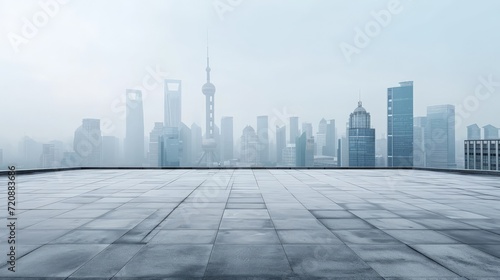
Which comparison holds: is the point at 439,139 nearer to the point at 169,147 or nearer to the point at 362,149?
the point at 362,149

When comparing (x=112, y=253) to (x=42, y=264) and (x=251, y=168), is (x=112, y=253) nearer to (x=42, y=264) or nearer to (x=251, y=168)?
(x=42, y=264)

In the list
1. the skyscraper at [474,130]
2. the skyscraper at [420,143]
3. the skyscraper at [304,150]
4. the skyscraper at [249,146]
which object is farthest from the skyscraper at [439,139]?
the skyscraper at [249,146]

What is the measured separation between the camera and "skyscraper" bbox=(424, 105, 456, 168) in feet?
568

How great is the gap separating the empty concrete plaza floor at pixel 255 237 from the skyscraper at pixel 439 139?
620ft

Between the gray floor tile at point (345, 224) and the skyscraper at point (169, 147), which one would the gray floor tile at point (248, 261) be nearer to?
the gray floor tile at point (345, 224)

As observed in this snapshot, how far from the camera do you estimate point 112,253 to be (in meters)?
5.42

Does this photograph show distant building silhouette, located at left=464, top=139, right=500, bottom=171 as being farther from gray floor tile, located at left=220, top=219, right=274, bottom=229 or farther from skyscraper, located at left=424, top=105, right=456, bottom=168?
gray floor tile, located at left=220, top=219, right=274, bottom=229

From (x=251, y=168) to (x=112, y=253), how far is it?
838 inches

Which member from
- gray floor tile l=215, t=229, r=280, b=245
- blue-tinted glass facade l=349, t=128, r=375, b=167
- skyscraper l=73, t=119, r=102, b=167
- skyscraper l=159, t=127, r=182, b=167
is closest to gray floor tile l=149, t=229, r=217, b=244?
gray floor tile l=215, t=229, r=280, b=245

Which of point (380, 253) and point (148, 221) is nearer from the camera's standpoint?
point (380, 253)

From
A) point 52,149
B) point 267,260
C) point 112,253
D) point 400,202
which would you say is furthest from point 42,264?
point 52,149

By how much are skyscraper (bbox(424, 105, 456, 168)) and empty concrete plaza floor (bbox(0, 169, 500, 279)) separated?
189 metres

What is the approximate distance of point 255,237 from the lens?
252 inches

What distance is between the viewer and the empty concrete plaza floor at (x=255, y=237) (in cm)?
472
